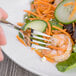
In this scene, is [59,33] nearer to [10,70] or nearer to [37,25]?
[37,25]

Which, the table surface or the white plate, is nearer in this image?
the white plate

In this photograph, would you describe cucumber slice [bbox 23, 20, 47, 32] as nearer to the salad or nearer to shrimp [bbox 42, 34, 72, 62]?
the salad

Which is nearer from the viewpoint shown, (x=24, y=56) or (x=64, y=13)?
(x=24, y=56)

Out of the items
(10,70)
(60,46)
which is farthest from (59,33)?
(10,70)

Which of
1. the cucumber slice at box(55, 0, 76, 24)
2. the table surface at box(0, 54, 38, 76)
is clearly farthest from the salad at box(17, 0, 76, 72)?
the table surface at box(0, 54, 38, 76)

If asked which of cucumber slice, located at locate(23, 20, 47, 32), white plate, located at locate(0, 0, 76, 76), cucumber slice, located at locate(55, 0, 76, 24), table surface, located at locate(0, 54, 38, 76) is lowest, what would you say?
table surface, located at locate(0, 54, 38, 76)

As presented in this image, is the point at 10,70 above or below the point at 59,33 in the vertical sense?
below

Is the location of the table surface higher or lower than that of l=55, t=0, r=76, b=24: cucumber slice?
lower
